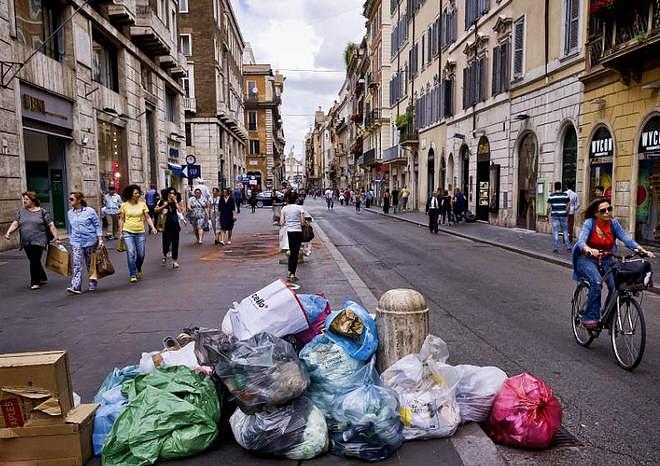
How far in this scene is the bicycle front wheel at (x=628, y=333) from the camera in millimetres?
4875

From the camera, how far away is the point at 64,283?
9.70 m

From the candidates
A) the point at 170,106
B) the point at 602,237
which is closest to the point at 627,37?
the point at 602,237

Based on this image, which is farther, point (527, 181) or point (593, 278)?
point (527, 181)

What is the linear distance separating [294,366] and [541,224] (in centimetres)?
1762

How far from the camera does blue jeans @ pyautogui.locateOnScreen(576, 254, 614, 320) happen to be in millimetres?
5512

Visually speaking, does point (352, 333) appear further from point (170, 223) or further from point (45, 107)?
point (45, 107)

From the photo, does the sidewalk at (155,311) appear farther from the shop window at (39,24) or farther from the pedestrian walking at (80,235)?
the shop window at (39,24)

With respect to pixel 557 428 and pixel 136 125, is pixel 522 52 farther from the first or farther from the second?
pixel 557 428

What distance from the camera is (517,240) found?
16875 millimetres

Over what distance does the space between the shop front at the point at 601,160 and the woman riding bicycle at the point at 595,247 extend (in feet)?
34.7

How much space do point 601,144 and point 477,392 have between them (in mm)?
14294

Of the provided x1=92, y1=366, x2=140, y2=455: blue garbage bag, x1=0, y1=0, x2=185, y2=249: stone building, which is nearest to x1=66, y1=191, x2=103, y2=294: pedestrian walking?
x1=92, y1=366, x2=140, y2=455: blue garbage bag

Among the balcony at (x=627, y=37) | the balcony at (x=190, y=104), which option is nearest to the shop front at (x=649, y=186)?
the balcony at (x=627, y=37)

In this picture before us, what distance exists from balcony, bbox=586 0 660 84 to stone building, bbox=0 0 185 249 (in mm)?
13385
